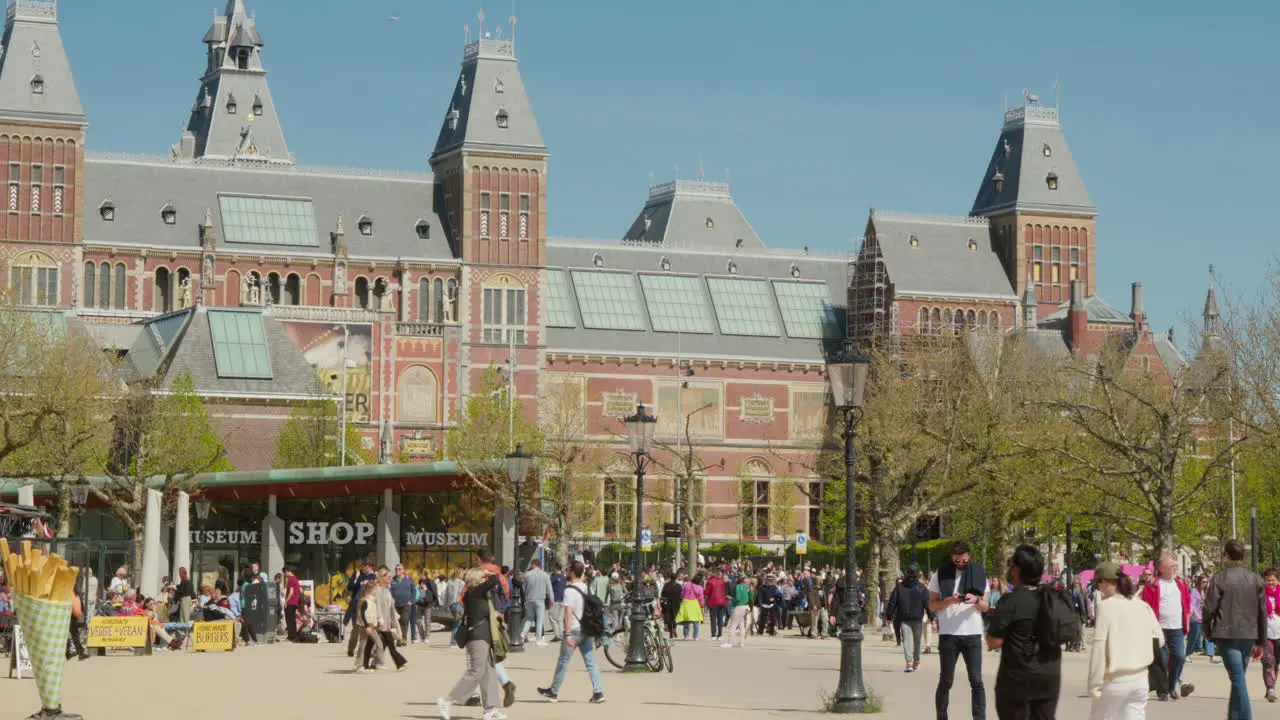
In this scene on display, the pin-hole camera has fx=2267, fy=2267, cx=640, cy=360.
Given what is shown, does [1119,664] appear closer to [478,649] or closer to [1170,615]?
[478,649]

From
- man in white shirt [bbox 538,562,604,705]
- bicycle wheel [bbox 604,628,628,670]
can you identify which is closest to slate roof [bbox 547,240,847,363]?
bicycle wheel [bbox 604,628,628,670]

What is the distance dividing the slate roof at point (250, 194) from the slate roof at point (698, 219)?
15696 mm

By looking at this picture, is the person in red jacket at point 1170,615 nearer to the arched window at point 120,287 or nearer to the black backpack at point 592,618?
the black backpack at point 592,618

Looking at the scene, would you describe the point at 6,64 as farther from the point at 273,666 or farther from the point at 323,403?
the point at 273,666

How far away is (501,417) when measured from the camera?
77250 millimetres

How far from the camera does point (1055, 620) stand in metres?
13.9

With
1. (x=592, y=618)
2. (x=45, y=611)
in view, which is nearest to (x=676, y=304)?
(x=592, y=618)

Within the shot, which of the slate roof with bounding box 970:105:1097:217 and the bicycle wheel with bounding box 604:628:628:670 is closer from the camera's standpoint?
the bicycle wheel with bounding box 604:628:628:670

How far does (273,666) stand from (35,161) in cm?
5596

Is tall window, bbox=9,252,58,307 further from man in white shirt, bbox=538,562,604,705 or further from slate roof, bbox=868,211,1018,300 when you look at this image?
man in white shirt, bbox=538,562,604,705

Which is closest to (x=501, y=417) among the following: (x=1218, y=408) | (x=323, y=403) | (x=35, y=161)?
(x=323, y=403)

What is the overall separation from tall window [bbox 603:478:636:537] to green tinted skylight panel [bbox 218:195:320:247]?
586 inches

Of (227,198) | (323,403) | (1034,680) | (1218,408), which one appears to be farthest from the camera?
(227,198)

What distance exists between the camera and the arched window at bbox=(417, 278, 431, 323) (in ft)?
A: 287
